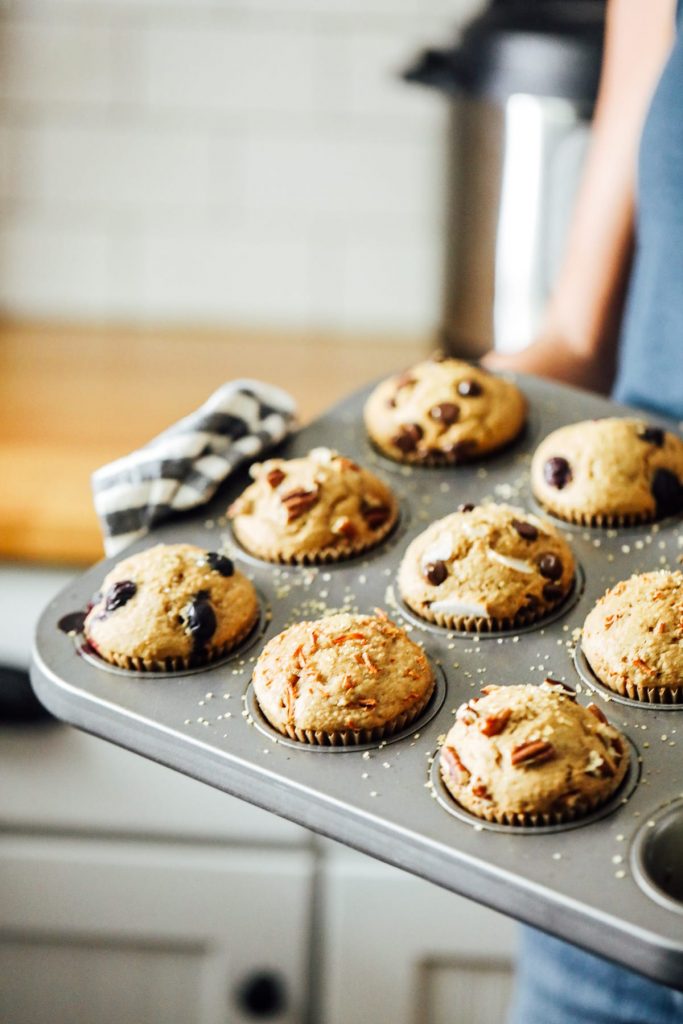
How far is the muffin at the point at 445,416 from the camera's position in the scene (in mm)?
1349

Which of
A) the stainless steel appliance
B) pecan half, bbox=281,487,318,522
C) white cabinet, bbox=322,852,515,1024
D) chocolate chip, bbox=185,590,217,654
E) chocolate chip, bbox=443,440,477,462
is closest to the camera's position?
chocolate chip, bbox=185,590,217,654

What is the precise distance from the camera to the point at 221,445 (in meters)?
1.33

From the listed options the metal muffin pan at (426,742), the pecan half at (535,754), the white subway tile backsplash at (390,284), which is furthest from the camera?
the white subway tile backsplash at (390,284)

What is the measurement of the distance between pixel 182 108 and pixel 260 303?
0.39 metres

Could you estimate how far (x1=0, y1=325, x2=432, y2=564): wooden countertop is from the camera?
174cm

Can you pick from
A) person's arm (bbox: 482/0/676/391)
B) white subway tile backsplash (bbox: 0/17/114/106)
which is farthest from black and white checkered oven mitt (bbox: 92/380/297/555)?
white subway tile backsplash (bbox: 0/17/114/106)

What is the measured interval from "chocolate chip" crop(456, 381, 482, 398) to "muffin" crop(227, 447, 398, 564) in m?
0.16

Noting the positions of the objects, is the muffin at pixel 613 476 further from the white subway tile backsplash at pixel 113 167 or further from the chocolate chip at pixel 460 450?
the white subway tile backsplash at pixel 113 167

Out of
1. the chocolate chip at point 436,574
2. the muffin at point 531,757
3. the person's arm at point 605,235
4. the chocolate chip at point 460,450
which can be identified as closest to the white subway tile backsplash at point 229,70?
the person's arm at point 605,235

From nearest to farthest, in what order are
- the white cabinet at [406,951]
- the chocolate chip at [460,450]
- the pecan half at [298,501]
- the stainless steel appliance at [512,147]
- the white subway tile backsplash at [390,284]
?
1. the pecan half at [298,501]
2. the chocolate chip at [460,450]
3. the stainless steel appliance at [512,147]
4. the white cabinet at [406,951]
5. the white subway tile backsplash at [390,284]

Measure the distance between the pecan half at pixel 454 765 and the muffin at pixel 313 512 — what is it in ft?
1.05

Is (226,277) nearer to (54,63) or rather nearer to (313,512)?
(54,63)

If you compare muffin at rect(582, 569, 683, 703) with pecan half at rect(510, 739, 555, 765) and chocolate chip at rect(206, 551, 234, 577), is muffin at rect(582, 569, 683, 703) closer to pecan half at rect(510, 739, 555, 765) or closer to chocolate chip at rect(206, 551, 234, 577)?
pecan half at rect(510, 739, 555, 765)

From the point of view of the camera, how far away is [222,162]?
2.35 metres
